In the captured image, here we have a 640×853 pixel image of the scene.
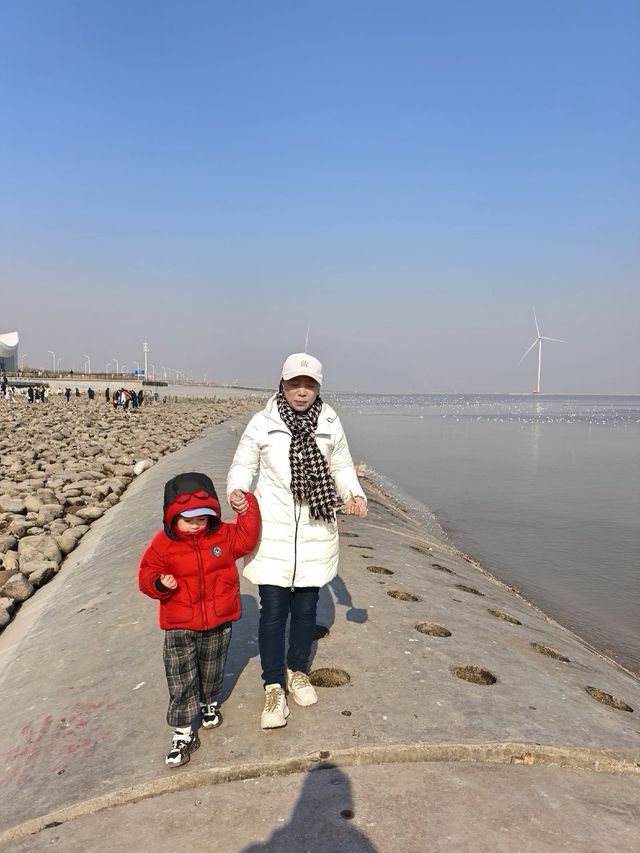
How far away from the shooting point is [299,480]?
3244 mm

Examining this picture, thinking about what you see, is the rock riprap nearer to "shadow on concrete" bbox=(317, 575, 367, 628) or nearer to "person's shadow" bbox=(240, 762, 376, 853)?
"shadow on concrete" bbox=(317, 575, 367, 628)

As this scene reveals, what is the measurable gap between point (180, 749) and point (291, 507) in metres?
1.31

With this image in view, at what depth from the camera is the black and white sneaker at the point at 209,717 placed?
10.2 feet

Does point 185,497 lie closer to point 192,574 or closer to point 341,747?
point 192,574

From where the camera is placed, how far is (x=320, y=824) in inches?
93.2

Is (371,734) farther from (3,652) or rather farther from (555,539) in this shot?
(555,539)

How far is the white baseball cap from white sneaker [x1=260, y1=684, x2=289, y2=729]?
1.72m

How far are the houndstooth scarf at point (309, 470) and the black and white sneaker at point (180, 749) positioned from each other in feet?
4.19

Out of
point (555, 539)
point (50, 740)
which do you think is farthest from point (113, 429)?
point (50, 740)

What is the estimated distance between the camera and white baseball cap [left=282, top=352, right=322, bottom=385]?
10.6 ft

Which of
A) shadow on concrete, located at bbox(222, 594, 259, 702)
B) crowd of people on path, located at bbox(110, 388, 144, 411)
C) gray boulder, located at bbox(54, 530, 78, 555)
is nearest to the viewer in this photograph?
shadow on concrete, located at bbox(222, 594, 259, 702)

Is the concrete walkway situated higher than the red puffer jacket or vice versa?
Result: the red puffer jacket

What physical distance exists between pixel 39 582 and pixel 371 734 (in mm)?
4964

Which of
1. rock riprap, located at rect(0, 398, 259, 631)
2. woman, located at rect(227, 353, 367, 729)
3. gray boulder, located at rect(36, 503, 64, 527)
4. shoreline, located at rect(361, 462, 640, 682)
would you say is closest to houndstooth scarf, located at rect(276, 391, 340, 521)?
woman, located at rect(227, 353, 367, 729)
